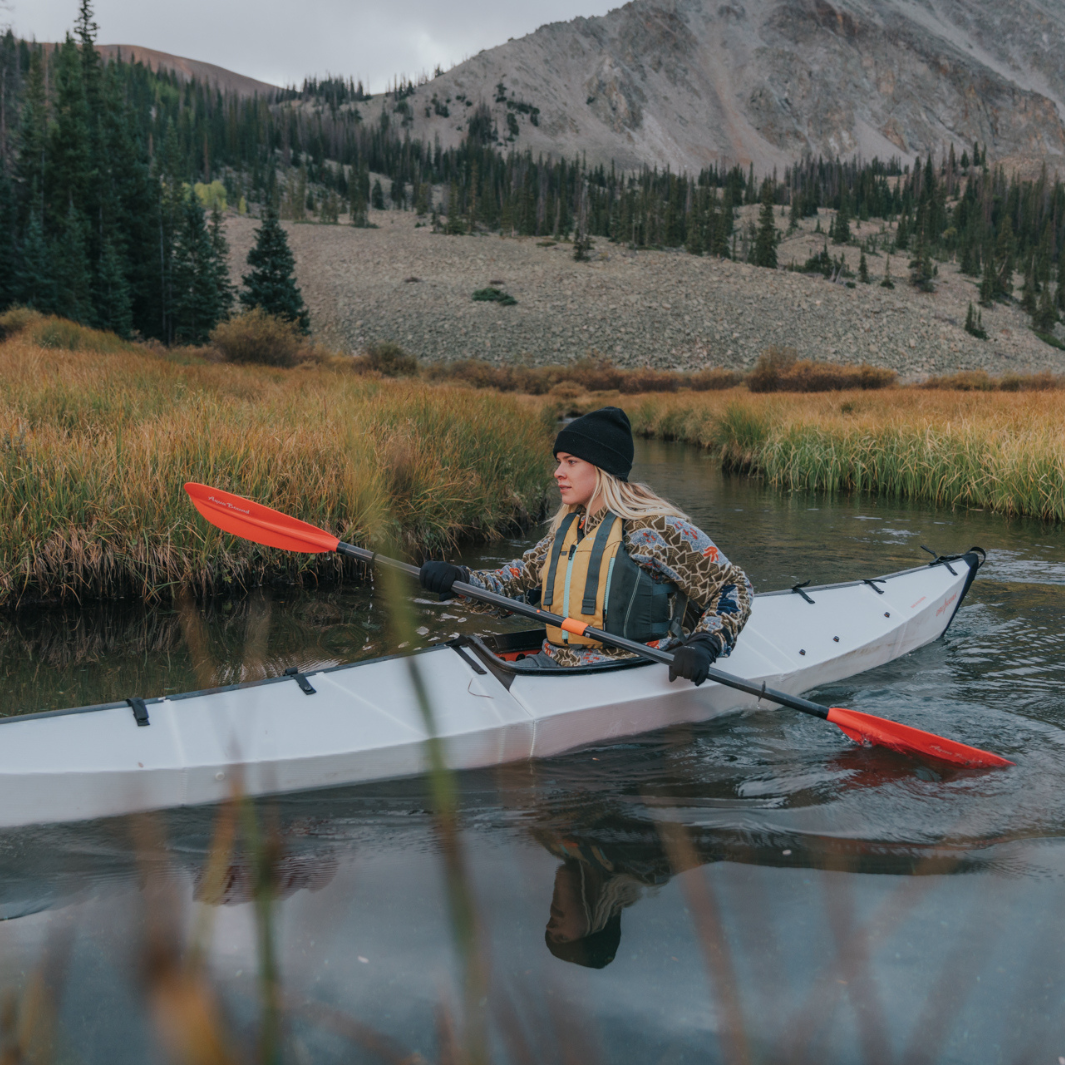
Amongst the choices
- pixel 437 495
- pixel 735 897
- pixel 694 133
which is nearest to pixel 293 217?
pixel 437 495

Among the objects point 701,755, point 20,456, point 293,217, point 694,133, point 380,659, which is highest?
point 694,133

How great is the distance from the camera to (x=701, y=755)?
350cm

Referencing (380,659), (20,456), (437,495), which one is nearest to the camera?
(380,659)

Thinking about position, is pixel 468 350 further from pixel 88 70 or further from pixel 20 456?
pixel 20 456

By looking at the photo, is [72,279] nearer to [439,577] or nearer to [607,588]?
[439,577]

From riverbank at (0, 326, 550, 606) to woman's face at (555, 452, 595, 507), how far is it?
2.05 metres

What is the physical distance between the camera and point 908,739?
340cm

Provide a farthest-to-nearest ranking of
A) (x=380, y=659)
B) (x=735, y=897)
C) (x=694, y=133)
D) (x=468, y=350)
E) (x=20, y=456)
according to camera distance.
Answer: (x=694, y=133)
(x=468, y=350)
(x=20, y=456)
(x=380, y=659)
(x=735, y=897)

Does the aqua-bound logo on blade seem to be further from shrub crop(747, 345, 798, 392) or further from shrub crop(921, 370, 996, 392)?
shrub crop(921, 370, 996, 392)

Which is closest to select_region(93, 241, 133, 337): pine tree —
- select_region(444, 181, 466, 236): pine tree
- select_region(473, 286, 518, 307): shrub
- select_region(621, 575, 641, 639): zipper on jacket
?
select_region(473, 286, 518, 307): shrub

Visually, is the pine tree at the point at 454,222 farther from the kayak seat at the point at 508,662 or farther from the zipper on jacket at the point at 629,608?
the zipper on jacket at the point at 629,608

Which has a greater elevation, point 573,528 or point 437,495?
point 573,528

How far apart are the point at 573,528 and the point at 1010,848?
1978 mm

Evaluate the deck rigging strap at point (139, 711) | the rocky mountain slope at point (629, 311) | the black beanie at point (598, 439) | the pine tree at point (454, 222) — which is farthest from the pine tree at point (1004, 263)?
the deck rigging strap at point (139, 711)
